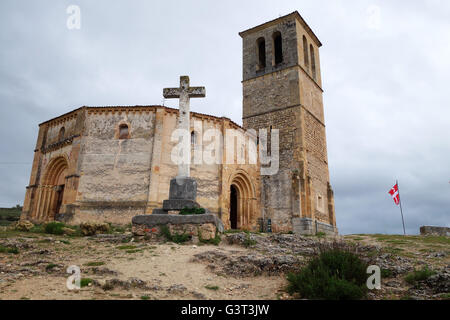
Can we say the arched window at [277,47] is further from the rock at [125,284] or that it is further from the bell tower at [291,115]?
the rock at [125,284]

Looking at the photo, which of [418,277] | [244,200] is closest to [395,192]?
[244,200]

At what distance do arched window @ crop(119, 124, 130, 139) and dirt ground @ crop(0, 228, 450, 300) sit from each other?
8.70m

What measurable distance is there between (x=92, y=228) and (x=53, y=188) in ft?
31.7

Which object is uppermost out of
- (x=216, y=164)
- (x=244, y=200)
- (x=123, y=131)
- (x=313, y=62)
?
(x=313, y=62)

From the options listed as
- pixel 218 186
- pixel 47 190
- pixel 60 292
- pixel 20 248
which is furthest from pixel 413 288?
pixel 47 190

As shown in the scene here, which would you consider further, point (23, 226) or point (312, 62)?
point (312, 62)

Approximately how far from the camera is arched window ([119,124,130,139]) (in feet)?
56.6

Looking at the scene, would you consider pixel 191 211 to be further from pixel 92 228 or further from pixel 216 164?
pixel 216 164

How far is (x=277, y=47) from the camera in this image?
2362cm

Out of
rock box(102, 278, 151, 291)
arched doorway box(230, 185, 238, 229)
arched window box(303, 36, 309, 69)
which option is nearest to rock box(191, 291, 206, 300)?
rock box(102, 278, 151, 291)

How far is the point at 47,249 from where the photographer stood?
805cm
